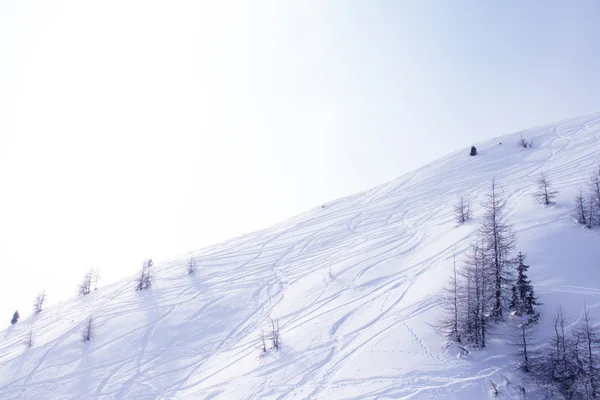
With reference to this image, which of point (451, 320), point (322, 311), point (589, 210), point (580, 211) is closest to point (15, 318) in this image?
point (322, 311)

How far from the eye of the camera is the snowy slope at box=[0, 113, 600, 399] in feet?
56.1

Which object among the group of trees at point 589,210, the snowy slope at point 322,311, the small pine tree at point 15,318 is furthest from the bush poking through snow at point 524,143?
the small pine tree at point 15,318

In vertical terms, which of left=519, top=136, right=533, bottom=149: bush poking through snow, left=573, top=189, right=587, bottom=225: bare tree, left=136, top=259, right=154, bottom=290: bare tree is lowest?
left=136, top=259, right=154, bottom=290: bare tree

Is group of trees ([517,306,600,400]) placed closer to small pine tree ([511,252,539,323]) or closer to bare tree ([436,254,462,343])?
small pine tree ([511,252,539,323])

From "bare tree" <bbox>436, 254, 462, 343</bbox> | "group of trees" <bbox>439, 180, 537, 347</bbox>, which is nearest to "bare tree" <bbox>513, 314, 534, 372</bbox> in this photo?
"group of trees" <bbox>439, 180, 537, 347</bbox>

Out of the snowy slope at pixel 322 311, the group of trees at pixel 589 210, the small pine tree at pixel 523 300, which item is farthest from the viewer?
the group of trees at pixel 589 210

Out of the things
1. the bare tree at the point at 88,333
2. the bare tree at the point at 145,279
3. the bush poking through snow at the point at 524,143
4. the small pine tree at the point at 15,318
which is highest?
the bush poking through snow at the point at 524,143

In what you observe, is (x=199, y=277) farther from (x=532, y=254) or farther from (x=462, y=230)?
(x=532, y=254)

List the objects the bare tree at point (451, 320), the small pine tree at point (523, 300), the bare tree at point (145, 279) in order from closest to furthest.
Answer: the small pine tree at point (523, 300), the bare tree at point (451, 320), the bare tree at point (145, 279)

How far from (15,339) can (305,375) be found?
3385cm

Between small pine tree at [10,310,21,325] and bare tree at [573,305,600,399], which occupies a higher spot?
bare tree at [573,305,600,399]

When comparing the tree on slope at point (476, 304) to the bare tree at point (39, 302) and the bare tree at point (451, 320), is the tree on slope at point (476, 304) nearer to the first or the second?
the bare tree at point (451, 320)

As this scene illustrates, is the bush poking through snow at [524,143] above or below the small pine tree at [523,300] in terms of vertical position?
above

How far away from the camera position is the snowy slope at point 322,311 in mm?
17109
